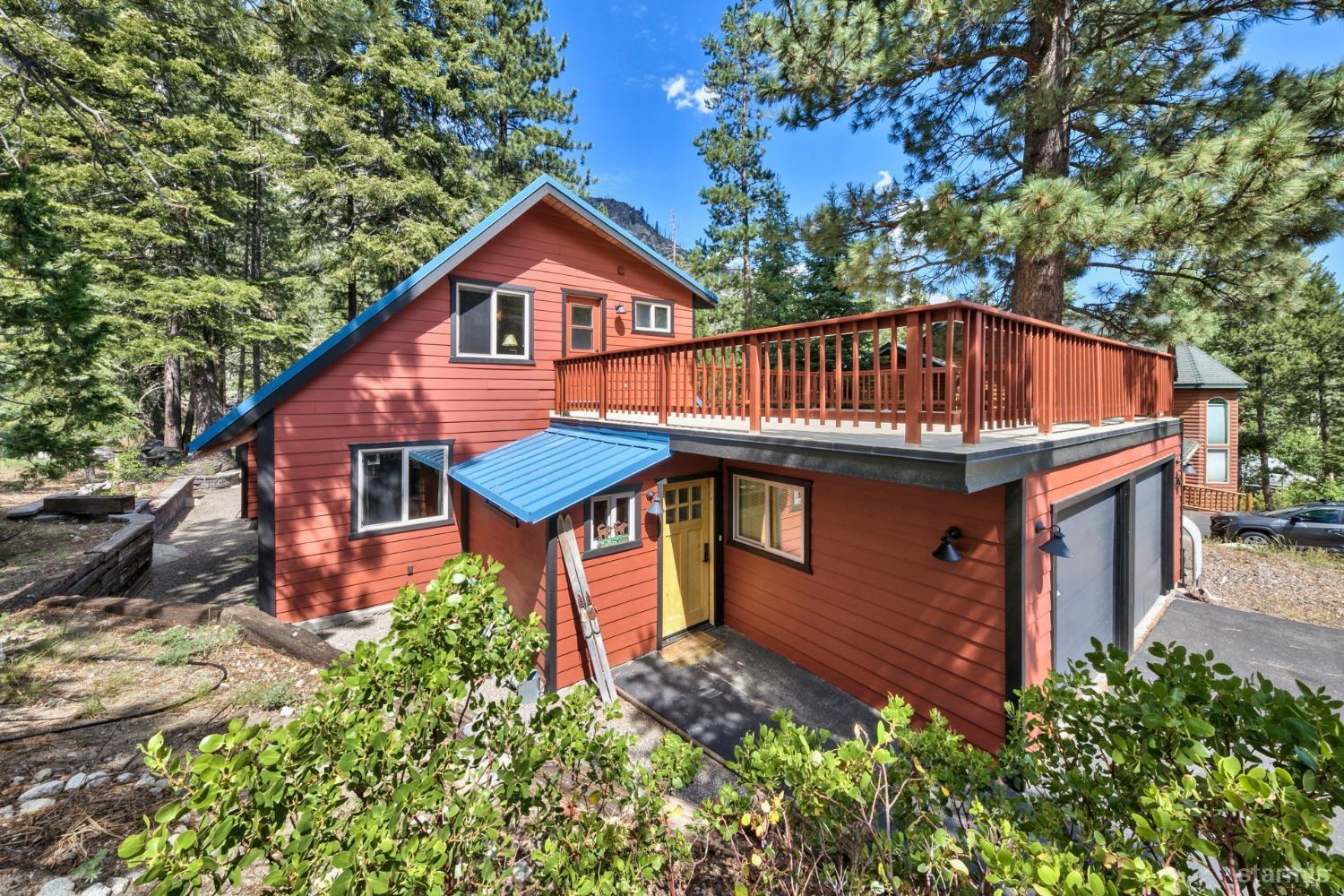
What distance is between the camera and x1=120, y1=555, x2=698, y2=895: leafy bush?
1.31 metres

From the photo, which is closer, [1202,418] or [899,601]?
[899,601]

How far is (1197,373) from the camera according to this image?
632 inches

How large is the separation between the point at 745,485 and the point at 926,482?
336 centimetres

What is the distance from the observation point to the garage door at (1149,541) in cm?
664

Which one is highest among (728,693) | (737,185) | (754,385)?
(737,185)

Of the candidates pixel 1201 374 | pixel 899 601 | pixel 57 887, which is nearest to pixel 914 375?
pixel 899 601

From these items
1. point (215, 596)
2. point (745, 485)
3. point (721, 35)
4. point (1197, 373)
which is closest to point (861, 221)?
point (745, 485)

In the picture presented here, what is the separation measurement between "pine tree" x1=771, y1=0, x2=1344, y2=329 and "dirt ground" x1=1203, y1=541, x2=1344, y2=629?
4.56 meters

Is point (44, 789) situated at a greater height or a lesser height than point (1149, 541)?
lesser

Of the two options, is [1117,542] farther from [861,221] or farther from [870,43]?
[870,43]

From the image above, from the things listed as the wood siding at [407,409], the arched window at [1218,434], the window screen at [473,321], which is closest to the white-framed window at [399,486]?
the wood siding at [407,409]

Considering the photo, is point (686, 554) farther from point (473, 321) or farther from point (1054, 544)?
point (473, 321)

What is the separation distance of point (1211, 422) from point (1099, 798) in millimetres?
21501

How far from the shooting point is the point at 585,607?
5.33m
